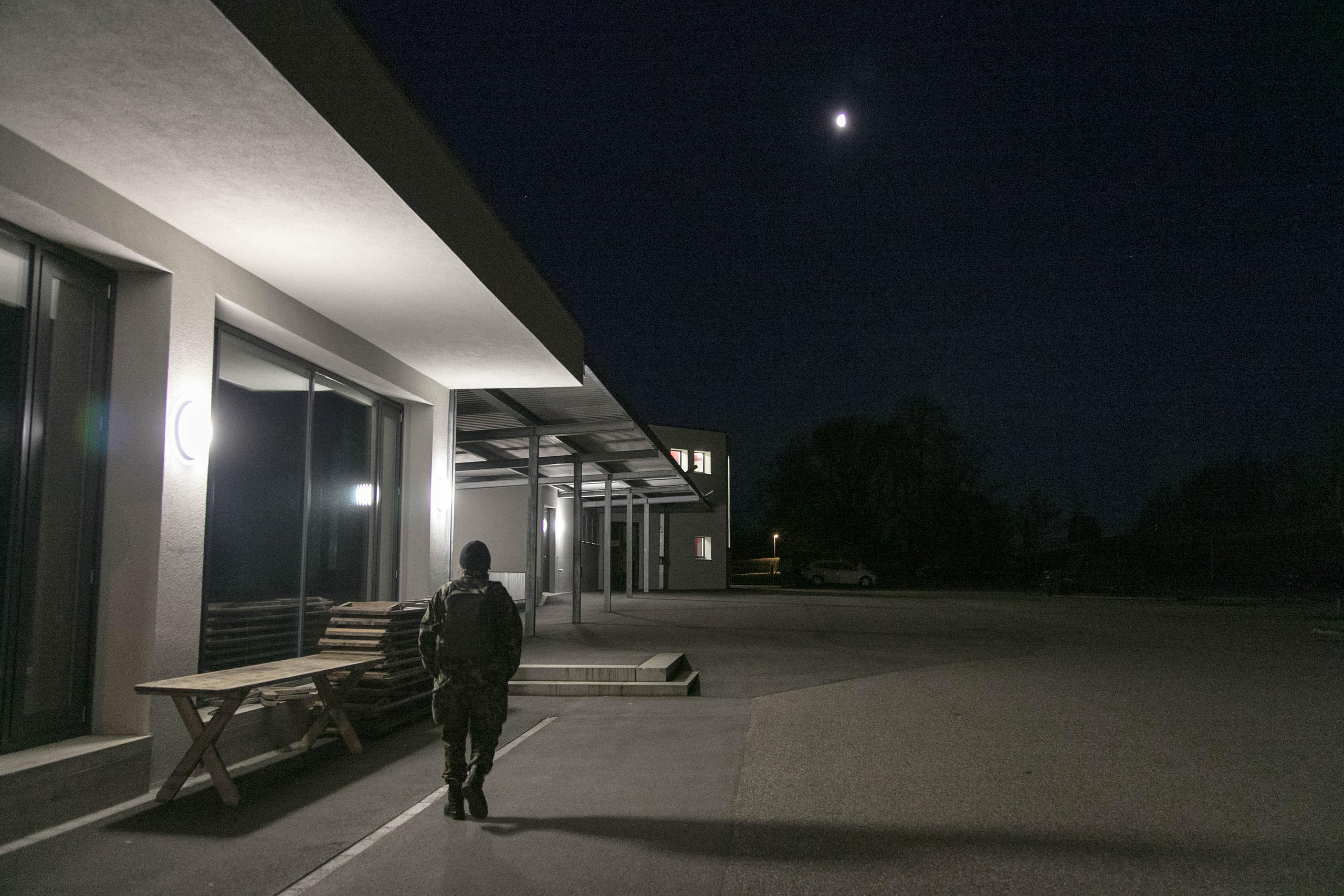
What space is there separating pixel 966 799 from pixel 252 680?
4628 millimetres

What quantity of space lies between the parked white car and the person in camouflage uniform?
43.0 m

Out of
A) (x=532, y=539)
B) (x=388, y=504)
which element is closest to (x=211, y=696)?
(x=388, y=504)

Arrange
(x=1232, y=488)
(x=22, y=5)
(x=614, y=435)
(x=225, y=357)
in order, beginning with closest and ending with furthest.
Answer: (x=22, y=5)
(x=225, y=357)
(x=614, y=435)
(x=1232, y=488)

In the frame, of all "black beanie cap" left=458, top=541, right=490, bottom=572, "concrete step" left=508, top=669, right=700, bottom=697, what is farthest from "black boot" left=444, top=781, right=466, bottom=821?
"concrete step" left=508, top=669, right=700, bottom=697

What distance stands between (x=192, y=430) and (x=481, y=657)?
Result: 8.99ft

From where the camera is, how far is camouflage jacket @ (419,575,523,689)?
5535mm

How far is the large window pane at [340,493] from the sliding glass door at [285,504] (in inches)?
0.6

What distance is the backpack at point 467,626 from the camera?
554 centimetres

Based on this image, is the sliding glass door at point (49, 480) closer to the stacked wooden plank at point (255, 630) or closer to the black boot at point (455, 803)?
the stacked wooden plank at point (255, 630)

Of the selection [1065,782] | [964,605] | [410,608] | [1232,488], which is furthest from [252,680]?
[1232,488]

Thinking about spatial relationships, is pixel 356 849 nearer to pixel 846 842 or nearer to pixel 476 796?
pixel 476 796

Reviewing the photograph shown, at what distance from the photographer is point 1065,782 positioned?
6.32 metres

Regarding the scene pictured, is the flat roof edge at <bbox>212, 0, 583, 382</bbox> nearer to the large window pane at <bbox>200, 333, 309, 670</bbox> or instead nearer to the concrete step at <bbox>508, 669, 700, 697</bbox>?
the large window pane at <bbox>200, 333, 309, 670</bbox>

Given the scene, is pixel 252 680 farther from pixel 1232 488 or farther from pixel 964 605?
pixel 1232 488
